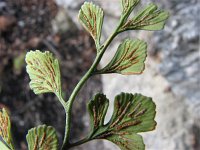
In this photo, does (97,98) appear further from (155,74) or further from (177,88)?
(155,74)

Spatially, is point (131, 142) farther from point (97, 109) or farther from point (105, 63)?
point (105, 63)

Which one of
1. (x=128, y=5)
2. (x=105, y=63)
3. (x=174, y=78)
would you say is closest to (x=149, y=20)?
(x=128, y=5)

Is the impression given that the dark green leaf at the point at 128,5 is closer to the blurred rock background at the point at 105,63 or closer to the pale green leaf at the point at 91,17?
the pale green leaf at the point at 91,17

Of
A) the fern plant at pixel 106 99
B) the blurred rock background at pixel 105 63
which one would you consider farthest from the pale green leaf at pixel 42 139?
the blurred rock background at pixel 105 63

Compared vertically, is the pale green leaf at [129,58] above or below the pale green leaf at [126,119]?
above

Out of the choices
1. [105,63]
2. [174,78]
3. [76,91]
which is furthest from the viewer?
[105,63]

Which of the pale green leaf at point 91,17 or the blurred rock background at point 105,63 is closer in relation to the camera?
the pale green leaf at point 91,17

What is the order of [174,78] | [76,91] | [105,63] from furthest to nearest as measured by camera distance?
[105,63]
[174,78]
[76,91]

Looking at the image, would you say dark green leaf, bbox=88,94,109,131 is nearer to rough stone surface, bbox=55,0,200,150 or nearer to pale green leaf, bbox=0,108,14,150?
pale green leaf, bbox=0,108,14,150
